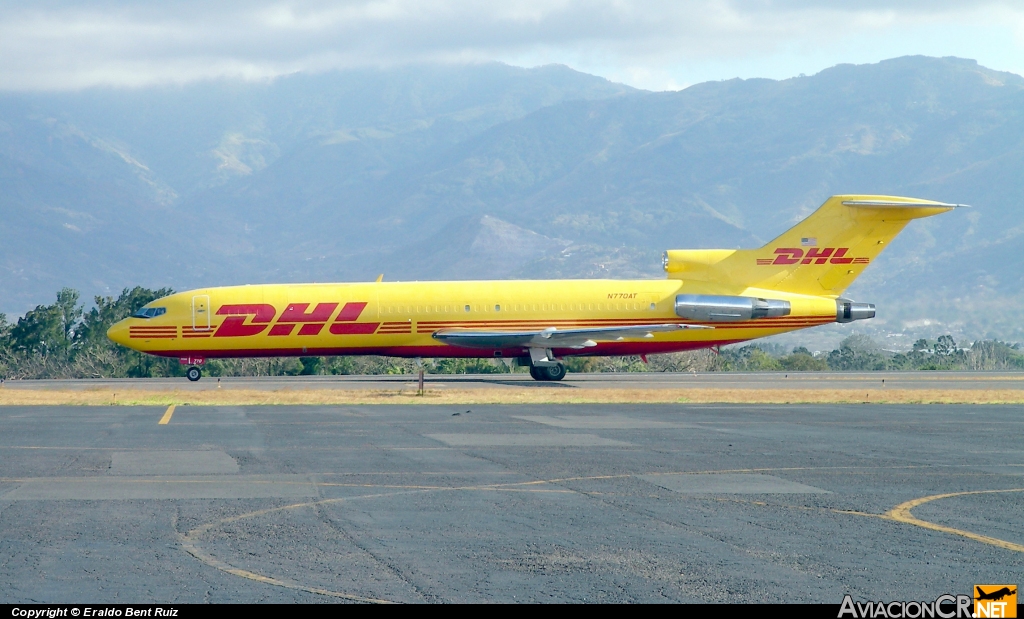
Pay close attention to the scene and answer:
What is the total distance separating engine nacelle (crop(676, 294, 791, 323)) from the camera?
4228 cm

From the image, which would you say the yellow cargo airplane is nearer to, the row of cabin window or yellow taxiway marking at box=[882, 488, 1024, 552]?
the row of cabin window

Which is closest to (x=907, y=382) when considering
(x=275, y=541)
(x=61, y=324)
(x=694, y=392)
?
(x=694, y=392)

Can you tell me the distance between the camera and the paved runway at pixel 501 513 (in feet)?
30.5

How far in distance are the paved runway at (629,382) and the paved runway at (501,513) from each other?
1738 cm

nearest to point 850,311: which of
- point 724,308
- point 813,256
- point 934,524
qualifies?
point 813,256

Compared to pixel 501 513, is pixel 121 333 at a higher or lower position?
higher

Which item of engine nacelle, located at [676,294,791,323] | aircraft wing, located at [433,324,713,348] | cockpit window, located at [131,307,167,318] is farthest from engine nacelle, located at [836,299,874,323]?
cockpit window, located at [131,307,167,318]

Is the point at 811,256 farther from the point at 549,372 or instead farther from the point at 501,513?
the point at 501,513

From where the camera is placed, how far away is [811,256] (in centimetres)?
4375

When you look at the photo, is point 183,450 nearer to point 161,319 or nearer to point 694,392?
point 694,392

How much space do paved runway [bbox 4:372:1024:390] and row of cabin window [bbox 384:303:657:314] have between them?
99.7 inches

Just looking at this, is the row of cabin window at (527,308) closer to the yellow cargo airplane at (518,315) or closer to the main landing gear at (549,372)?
the yellow cargo airplane at (518,315)

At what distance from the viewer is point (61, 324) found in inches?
2410

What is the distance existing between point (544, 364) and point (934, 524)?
30.3m
